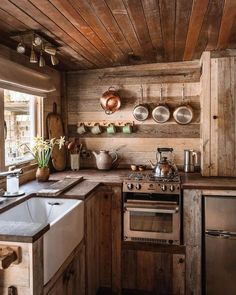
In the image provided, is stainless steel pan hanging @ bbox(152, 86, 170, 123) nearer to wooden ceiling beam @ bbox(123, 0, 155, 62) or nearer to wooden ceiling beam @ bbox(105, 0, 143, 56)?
wooden ceiling beam @ bbox(123, 0, 155, 62)

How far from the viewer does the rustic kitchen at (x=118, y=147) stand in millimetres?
1887

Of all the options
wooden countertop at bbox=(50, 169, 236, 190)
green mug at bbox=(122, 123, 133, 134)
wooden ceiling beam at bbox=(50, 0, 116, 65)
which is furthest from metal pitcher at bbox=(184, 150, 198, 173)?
wooden ceiling beam at bbox=(50, 0, 116, 65)

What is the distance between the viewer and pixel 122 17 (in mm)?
2027

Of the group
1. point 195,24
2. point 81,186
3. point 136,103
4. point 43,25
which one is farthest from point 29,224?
point 136,103

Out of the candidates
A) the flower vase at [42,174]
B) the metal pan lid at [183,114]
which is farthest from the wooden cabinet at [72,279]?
the metal pan lid at [183,114]

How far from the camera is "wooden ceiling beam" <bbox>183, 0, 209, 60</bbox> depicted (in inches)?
72.5

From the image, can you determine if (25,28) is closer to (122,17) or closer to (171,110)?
(122,17)

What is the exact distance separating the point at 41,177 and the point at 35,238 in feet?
4.67

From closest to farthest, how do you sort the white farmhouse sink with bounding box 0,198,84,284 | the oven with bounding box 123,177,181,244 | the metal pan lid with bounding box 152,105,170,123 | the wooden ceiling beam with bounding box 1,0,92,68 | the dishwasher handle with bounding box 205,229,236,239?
the white farmhouse sink with bounding box 0,198,84,284
the wooden ceiling beam with bounding box 1,0,92,68
the dishwasher handle with bounding box 205,229,236,239
the oven with bounding box 123,177,181,244
the metal pan lid with bounding box 152,105,170,123

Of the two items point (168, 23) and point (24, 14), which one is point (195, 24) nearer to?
point (168, 23)

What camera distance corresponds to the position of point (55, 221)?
175 cm

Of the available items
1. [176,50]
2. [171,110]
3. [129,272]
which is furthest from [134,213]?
[176,50]

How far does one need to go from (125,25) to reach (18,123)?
4.53ft

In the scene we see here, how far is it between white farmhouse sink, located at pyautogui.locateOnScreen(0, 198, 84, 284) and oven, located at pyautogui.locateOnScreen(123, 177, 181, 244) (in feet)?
1.85
